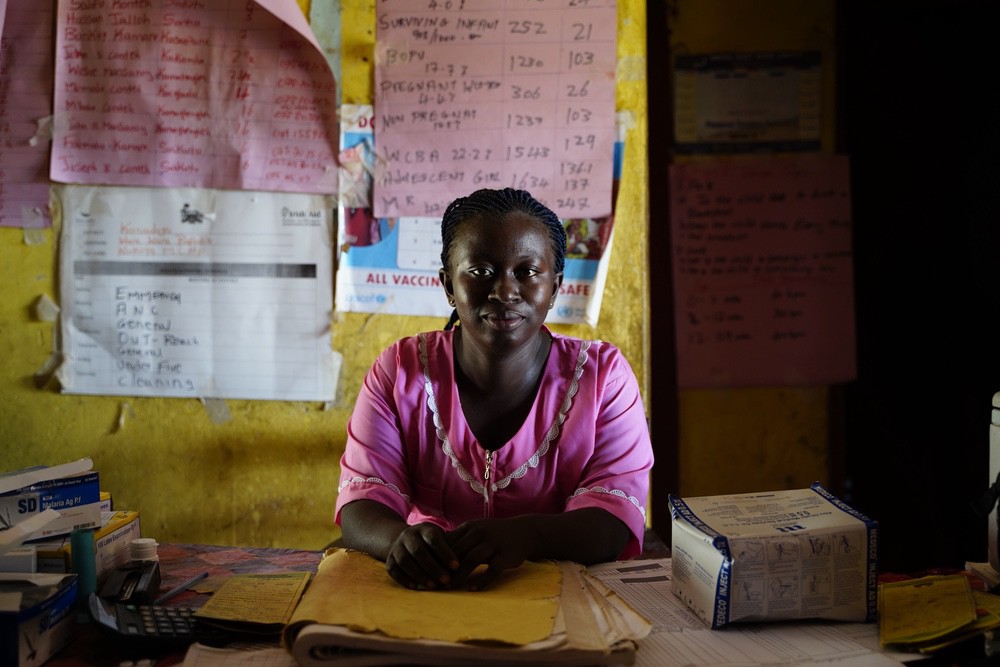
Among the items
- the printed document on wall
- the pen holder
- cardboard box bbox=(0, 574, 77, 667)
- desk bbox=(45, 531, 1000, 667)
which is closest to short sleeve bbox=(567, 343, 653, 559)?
desk bbox=(45, 531, 1000, 667)

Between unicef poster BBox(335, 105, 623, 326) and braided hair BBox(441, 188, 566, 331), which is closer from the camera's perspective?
braided hair BBox(441, 188, 566, 331)

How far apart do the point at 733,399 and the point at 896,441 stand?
1.74 feet

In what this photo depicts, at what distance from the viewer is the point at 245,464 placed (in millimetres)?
2295

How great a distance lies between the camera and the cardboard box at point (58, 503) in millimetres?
1196

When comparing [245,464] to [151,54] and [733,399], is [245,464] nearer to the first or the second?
[151,54]

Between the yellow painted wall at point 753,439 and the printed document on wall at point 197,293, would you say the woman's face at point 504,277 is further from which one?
the yellow painted wall at point 753,439

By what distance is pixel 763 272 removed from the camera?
2648mm

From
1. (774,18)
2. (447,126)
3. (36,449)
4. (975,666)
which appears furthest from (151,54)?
(975,666)

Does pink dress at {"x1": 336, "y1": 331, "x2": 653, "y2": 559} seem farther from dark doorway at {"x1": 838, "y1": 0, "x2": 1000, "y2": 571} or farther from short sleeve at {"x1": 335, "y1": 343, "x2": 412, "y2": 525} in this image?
dark doorway at {"x1": 838, "y1": 0, "x2": 1000, "y2": 571}

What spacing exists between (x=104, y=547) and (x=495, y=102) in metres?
1.45

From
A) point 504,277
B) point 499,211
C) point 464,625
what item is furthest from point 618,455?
point 464,625

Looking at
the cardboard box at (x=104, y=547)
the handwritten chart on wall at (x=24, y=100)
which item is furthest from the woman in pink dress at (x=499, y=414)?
the handwritten chart on wall at (x=24, y=100)

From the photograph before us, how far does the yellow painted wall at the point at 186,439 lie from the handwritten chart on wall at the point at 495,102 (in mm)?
397

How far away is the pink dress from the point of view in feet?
4.97
